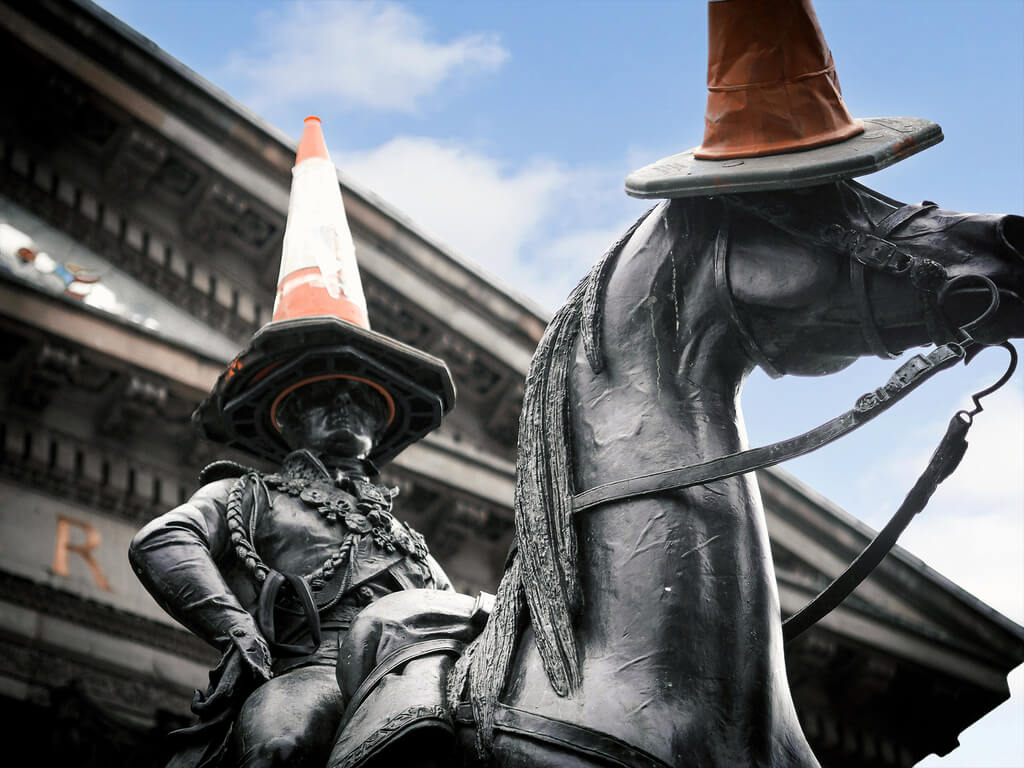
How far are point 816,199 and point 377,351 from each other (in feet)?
8.87

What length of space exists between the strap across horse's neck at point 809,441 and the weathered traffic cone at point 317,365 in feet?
8.53

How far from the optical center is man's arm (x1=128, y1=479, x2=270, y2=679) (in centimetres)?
508

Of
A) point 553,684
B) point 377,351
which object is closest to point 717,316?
point 553,684

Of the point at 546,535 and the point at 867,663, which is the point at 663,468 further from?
the point at 867,663

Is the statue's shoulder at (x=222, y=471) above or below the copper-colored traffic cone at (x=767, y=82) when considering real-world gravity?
above

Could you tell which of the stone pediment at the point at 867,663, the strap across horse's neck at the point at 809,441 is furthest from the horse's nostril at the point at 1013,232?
the stone pediment at the point at 867,663

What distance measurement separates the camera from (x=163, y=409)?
569 inches

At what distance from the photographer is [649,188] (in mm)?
3984

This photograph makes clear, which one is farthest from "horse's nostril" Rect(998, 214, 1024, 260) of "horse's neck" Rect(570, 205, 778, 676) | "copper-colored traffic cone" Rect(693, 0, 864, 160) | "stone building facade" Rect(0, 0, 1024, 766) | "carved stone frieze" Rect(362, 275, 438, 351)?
"carved stone frieze" Rect(362, 275, 438, 351)

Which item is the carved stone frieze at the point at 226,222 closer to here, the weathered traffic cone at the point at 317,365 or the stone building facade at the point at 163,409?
the stone building facade at the point at 163,409

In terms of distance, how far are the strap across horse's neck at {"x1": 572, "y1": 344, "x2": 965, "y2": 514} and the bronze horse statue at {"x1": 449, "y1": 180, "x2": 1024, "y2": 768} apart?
35mm

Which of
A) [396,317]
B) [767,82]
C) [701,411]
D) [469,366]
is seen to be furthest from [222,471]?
[469,366]

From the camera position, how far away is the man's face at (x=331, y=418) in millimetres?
6270

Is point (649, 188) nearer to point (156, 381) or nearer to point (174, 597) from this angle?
point (174, 597)
